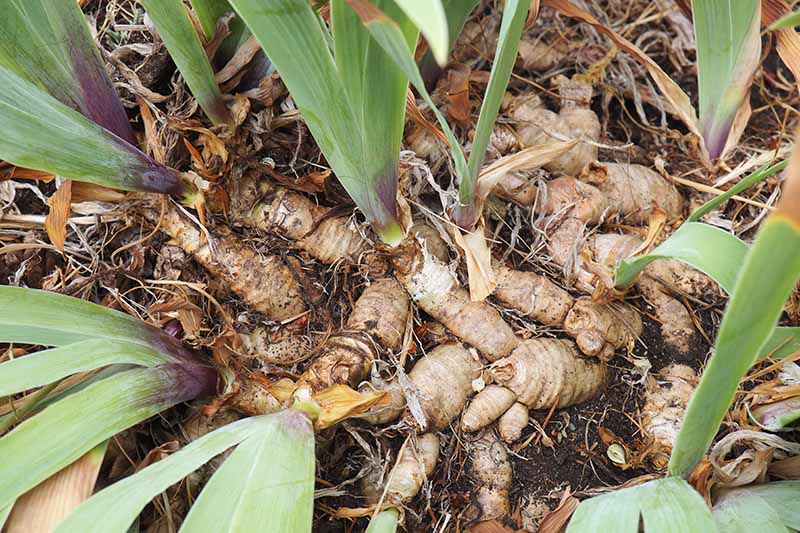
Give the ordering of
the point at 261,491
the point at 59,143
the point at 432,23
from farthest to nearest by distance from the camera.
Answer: the point at 59,143, the point at 261,491, the point at 432,23

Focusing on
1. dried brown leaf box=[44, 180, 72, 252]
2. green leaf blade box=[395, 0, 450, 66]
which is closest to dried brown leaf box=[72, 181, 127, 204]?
dried brown leaf box=[44, 180, 72, 252]

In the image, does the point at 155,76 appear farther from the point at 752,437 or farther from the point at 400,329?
the point at 752,437

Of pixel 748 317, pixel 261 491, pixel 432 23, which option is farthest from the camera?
pixel 261 491

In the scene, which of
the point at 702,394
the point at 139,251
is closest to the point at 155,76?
the point at 139,251

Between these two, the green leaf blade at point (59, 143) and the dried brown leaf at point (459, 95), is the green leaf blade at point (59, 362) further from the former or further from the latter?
the dried brown leaf at point (459, 95)

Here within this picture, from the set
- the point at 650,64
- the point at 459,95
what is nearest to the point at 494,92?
the point at 459,95

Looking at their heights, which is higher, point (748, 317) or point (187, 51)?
point (187, 51)

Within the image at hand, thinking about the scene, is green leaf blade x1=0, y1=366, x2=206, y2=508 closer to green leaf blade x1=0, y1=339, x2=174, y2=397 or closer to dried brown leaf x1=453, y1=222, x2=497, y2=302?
green leaf blade x1=0, y1=339, x2=174, y2=397

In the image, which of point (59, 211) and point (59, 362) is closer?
point (59, 362)

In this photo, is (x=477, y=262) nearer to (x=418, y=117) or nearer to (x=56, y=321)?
(x=418, y=117)

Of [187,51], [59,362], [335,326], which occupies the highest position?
[187,51]

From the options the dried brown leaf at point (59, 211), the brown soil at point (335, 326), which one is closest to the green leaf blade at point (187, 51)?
the brown soil at point (335, 326)
